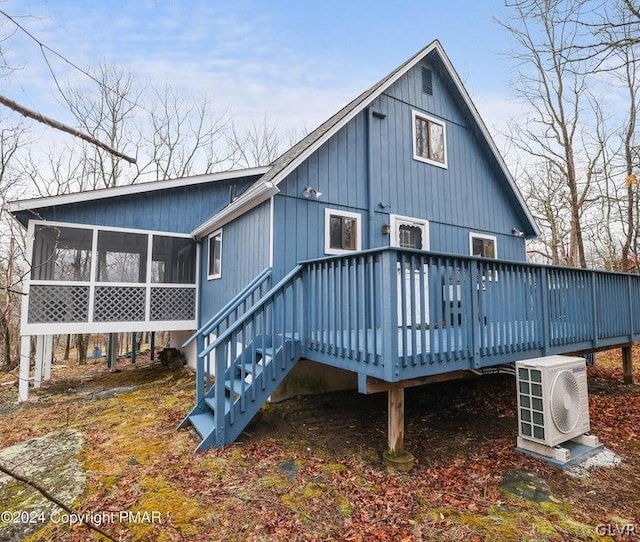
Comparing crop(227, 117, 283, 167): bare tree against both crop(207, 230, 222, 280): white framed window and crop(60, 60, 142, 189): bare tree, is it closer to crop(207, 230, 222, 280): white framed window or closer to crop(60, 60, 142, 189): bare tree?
crop(60, 60, 142, 189): bare tree

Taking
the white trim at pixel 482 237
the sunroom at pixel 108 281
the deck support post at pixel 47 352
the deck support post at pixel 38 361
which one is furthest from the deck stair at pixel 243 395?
the white trim at pixel 482 237

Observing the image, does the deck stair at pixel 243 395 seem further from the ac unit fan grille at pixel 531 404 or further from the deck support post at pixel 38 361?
the deck support post at pixel 38 361

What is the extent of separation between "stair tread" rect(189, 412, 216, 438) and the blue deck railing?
157 centimetres

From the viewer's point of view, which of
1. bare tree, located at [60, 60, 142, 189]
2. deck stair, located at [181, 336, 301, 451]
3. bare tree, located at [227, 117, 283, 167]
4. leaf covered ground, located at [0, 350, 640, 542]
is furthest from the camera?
bare tree, located at [227, 117, 283, 167]

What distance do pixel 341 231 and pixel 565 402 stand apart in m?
4.41

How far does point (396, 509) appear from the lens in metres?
3.40

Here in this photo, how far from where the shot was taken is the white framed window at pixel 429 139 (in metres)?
8.38

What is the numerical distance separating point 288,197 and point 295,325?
2.46 metres

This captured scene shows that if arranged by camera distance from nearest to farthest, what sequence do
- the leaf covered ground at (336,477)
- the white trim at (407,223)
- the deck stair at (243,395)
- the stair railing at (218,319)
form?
the leaf covered ground at (336,477)
the deck stair at (243,395)
the stair railing at (218,319)
the white trim at (407,223)

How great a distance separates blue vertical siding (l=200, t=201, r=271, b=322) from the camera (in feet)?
21.5

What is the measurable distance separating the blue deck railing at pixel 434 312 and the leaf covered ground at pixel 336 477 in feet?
3.76

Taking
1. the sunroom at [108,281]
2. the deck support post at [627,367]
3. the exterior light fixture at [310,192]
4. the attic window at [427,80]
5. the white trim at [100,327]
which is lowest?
the deck support post at [627,367]

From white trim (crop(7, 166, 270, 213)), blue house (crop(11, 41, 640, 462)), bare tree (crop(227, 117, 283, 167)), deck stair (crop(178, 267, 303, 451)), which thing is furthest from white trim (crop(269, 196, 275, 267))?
bare tree (crop(227, 117, 283, 167))

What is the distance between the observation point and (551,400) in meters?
4.36
